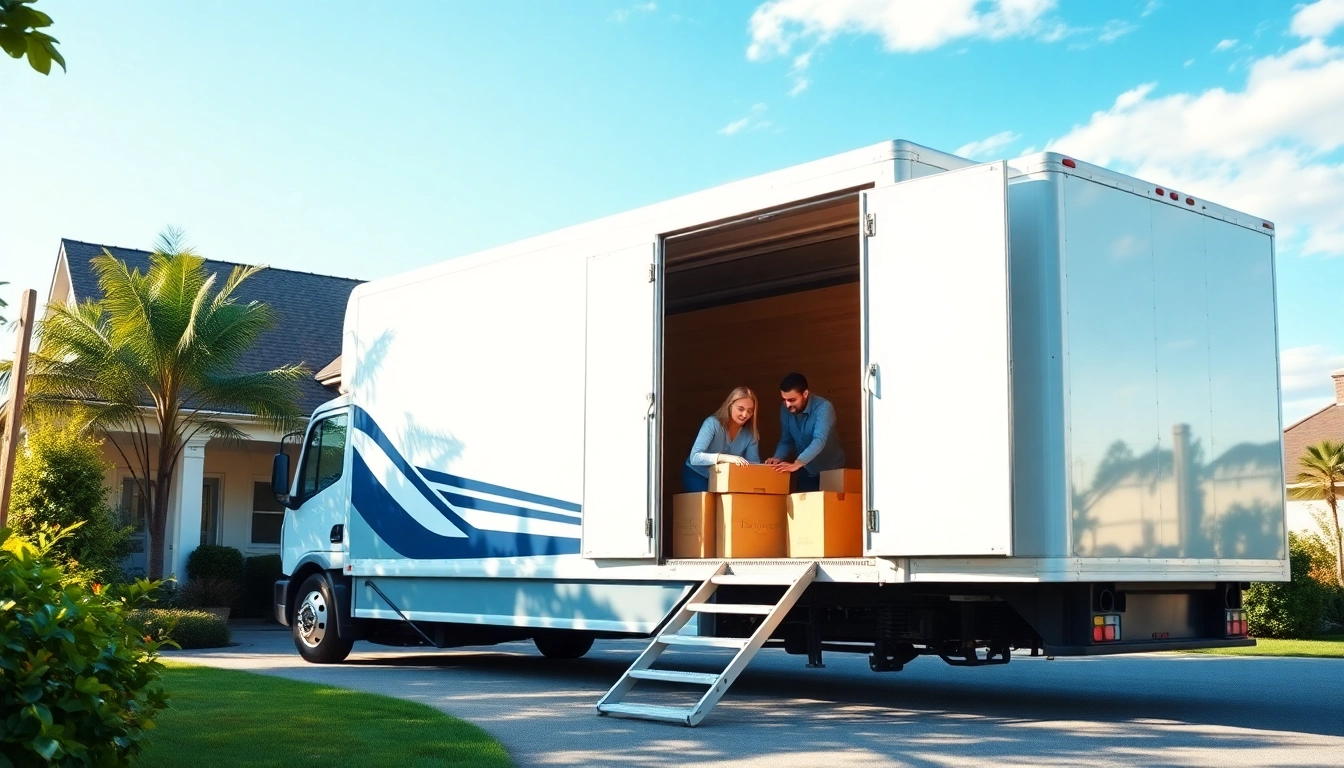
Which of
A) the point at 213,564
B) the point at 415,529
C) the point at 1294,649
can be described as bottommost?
the point at 1294,649

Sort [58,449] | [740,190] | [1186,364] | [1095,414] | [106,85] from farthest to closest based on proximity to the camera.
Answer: [58,449] → [106,85] → [740,190] → [1186,364] → [1095,414]

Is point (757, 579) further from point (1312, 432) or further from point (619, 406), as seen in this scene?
point (1312, 432)

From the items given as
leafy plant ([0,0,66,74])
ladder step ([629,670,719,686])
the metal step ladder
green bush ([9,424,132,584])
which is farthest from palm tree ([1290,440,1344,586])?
leafy plant ([0,0,66,74])

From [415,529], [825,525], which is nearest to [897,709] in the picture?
[825,525]

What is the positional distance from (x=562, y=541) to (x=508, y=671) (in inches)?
102

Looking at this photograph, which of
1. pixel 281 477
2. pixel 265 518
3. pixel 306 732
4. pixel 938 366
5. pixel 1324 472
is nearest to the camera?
pixel 306 732

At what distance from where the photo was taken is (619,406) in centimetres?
904

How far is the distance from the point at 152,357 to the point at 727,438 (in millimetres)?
9450

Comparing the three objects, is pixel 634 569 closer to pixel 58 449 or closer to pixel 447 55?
pixel 447 55

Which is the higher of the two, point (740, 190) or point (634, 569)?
point (740, 190)

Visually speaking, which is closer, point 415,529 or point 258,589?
point 415,529

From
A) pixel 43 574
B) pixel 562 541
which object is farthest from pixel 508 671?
pixel 43 574

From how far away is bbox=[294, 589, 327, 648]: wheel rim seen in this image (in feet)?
38.8

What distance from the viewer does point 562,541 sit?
30.9ft
